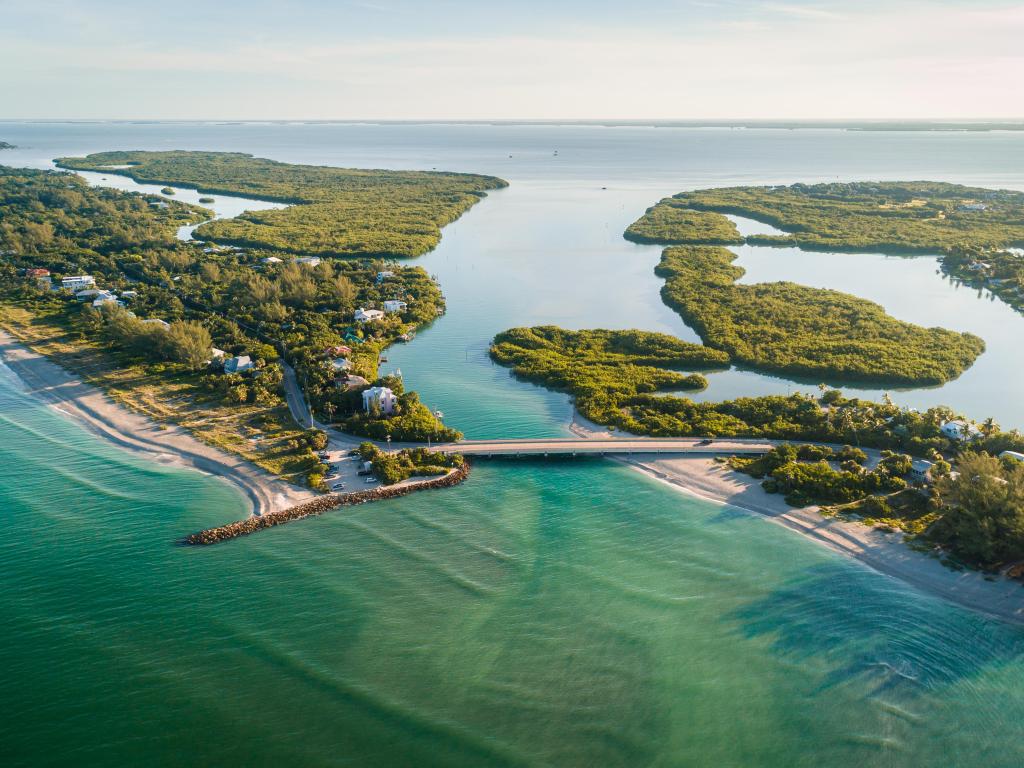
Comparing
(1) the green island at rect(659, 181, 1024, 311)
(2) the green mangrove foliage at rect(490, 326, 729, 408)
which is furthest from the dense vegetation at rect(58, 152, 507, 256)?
(2) the green mangrove foliage at rect(490, 326, 729, 408)

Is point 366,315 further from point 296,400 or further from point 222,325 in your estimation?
point 296,400

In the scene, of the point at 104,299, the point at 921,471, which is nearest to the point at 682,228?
the point at 921,471

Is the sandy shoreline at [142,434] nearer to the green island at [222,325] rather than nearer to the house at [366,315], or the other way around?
the green island at [222,325]

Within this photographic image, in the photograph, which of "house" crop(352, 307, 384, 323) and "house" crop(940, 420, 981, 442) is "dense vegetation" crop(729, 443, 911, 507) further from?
"house" crop(352, 307, 384, 323)

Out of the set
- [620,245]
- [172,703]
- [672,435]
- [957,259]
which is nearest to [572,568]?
[672,435]

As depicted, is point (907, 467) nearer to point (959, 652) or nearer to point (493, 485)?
point (959, 652)

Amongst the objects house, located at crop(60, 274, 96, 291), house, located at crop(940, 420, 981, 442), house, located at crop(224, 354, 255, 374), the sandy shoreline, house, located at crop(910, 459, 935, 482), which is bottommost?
the sandy shoreline
